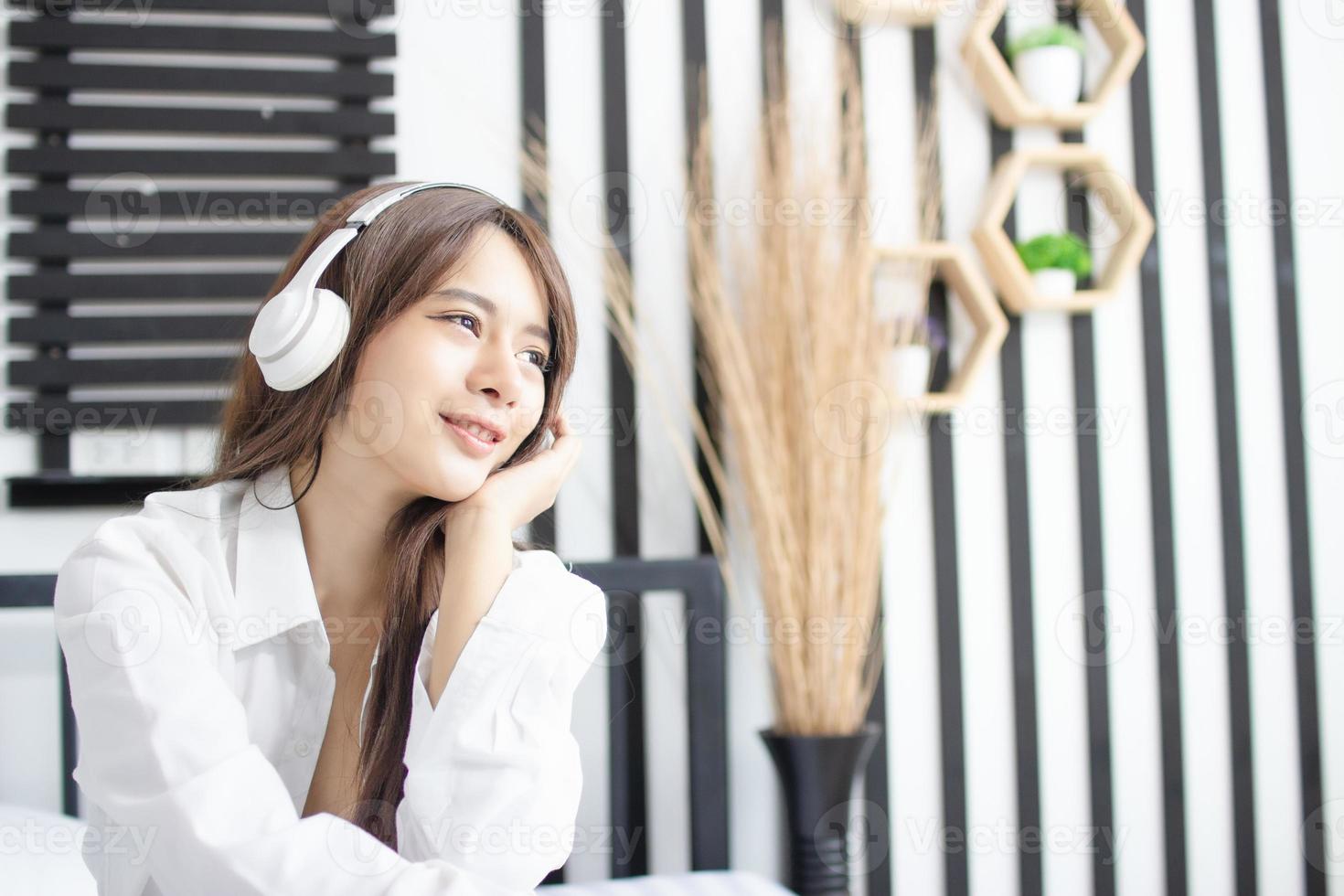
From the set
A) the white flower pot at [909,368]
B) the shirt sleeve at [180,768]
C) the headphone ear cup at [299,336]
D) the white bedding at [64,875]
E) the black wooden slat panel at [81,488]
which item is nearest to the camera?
the shirt sleeve at [180,768]

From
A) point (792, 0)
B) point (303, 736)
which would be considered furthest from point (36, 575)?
point (792, 0)

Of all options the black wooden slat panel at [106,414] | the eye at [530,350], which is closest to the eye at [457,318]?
the eye at [530,350]

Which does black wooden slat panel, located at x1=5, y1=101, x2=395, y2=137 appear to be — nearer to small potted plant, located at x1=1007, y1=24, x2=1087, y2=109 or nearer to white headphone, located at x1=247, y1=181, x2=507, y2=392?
white headphone, located at x1=247, y1=181, x2=507, y2=392

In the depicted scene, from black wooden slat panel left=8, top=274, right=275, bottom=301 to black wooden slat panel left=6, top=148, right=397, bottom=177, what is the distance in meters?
0.18

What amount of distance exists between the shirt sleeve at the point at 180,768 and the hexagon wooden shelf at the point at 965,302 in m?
1.28

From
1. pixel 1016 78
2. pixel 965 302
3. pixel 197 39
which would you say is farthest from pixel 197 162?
pixel 1016 78

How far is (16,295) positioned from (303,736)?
3.61 feet

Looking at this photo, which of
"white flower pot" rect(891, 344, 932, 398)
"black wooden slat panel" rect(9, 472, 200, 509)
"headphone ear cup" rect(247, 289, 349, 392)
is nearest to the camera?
"headphone ear cup" rect(247, 289, 349, 392)

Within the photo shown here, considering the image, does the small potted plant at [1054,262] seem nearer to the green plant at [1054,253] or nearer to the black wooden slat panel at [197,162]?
the green plant at [1054,253]

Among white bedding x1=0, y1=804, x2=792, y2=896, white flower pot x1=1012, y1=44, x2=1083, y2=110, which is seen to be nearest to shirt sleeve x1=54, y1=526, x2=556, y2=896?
white bedding x1=0, y1=804, x2=792, y2=896

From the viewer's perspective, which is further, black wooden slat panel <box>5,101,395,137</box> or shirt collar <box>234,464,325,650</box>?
black wooden slat panel <box>5,101,395,137</box>

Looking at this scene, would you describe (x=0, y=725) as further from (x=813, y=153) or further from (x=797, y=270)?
(x=813, y=153)

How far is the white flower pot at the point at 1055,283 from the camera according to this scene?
1.88 m

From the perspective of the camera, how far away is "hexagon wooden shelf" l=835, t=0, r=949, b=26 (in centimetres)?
188
